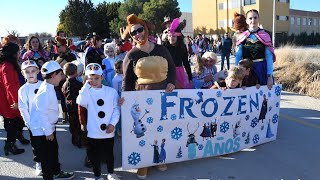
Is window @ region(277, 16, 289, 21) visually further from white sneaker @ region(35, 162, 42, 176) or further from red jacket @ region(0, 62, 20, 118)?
white sneaker @ region(35, 162, 42, 176)

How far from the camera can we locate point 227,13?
56.6m

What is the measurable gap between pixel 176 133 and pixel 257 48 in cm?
213

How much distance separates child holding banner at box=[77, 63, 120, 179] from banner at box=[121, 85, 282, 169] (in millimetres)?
162

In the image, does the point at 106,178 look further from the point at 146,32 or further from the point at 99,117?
the point at 146,32

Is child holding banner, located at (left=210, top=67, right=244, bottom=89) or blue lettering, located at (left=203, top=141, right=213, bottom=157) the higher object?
child holding banner, located at (left=210, top=67, right=244, bottom=89)

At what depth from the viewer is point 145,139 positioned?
14.9 feet

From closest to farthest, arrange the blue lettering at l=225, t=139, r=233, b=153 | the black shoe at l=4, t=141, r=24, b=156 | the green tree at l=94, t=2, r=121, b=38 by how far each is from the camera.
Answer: the blue lettering at l=225, t=139, r=233, b=153
the black shoe at l=4, t=141, r=24, b=156
the green tree at l=94, t=2, r=121, b=38

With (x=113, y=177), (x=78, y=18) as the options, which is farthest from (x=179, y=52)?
(x=78, y=18)

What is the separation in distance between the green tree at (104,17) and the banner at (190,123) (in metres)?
57.8

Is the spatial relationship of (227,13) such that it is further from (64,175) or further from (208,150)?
(64,175)

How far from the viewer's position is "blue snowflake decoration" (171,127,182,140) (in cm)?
471

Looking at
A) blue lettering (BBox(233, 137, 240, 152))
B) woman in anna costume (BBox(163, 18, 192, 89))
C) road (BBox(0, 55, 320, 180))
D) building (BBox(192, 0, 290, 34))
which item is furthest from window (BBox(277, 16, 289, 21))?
blue lettering (BBox(233, 137, 240, 152))

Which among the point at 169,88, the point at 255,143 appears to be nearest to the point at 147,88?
the point at 169,88

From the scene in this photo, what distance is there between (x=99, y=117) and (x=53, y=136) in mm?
617
